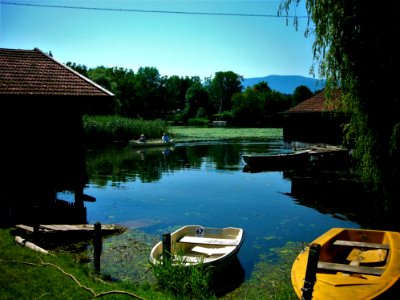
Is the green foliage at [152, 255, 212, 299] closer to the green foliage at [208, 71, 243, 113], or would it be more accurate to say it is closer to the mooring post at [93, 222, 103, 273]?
the mooring post at [93, 222, 103, 273]

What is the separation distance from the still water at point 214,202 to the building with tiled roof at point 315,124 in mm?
7213

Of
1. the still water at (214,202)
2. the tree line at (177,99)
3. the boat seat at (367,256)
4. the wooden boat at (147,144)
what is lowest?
the still water at (214,202)

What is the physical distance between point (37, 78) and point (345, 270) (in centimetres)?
1278

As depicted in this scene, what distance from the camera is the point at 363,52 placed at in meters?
9.47

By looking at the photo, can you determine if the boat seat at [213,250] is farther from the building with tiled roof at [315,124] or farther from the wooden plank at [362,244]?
the building with tiled roof at [315,124]

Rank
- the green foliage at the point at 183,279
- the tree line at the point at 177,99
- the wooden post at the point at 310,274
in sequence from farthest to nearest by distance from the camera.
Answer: the tree line at the point at 177,99 < the green foliage at the point at 183,279 < the wooden post at the point at 310,274

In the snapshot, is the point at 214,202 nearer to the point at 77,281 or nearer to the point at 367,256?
the point at 367,256

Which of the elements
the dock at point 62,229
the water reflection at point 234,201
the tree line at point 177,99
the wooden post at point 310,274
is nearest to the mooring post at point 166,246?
the water reflection at point 234,201

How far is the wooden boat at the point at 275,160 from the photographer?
2823 centimetres

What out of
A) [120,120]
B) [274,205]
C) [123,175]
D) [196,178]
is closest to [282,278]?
[274,205]

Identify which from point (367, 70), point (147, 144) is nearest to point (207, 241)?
point (367, 70)

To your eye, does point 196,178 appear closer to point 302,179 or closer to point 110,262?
point 302,179

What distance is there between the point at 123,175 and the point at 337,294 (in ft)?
68.9

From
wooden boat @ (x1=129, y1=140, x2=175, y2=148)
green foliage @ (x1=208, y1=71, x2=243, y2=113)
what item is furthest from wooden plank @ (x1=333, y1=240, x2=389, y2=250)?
green foliage @ (x1=208, y1=71, x2=243, y2=113)
